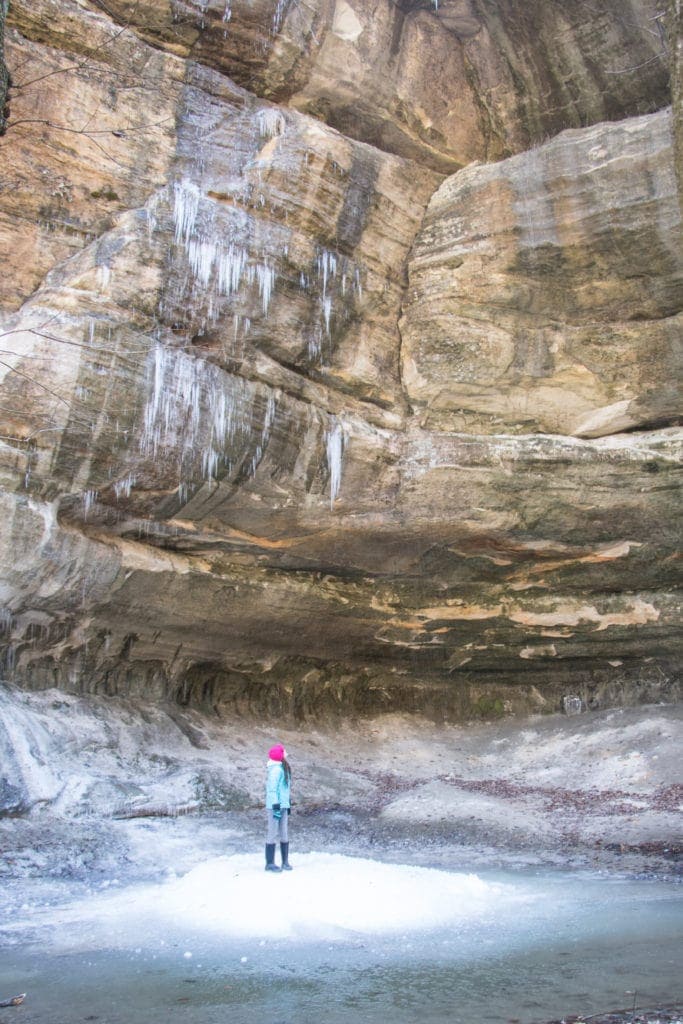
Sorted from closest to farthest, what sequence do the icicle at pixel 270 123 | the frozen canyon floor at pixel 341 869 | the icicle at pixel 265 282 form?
the frozen canyon floor at pixel 341 869 → the icicle at pixel 265 282 → the icicle at pixel 270 123

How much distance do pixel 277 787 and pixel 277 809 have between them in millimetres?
210

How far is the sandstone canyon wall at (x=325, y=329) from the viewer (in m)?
11.7

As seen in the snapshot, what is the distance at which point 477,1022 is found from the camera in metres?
4.23

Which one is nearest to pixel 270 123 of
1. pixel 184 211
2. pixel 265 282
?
pixel 184 211

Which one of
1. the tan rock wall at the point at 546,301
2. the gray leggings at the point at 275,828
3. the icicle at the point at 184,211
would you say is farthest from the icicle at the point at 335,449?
the gray leggings at the point at 275,828

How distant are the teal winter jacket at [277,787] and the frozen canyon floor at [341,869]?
65cm

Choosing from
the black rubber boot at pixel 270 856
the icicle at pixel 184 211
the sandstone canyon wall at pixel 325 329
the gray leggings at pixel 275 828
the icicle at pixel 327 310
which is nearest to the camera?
the black rubber boot at pixel 270 856

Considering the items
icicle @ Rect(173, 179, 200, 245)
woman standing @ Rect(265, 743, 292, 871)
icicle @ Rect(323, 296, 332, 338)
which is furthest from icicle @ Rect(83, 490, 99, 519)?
woman standing @ Rect(265, 743, 292, 871)

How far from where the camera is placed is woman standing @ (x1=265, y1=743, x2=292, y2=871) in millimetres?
8164

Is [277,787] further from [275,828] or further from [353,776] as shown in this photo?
[353,776]

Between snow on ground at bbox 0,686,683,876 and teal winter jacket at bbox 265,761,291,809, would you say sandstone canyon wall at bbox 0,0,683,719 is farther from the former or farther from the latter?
teal winter jacket at bbox 265,761,291,809

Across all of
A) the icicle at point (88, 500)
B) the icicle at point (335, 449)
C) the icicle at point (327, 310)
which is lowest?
the icicle at point (88, 500)

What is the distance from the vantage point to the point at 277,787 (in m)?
8.48

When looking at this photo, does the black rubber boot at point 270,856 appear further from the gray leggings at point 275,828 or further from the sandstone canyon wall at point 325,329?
the sandstone canyon wall at point 325,329
